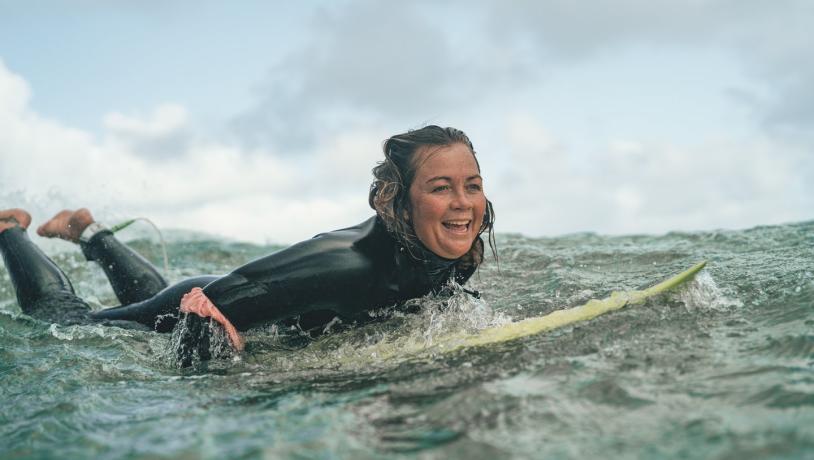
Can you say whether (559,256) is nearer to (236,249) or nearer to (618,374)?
(618,374)

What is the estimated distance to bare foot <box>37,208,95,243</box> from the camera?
19.2 feet

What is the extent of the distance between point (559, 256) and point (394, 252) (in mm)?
3816

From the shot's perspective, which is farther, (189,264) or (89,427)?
(189,264)

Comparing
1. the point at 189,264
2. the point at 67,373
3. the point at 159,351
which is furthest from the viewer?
the point at 189,264

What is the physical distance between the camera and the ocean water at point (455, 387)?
2.34 m

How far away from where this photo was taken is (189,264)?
10133 millimetres

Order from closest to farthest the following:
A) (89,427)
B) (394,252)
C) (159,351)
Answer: (89,427) < (394,252) < (159,351)

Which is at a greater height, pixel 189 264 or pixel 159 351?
pixel 189 264

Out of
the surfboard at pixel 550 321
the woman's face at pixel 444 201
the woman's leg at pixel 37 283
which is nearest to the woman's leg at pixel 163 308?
the woman's leg at pixel 37 283

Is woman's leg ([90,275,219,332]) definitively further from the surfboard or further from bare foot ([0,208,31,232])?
the surfboard

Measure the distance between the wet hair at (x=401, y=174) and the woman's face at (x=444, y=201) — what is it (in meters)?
0.04

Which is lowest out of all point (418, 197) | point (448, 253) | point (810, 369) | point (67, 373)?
point (810, 369)

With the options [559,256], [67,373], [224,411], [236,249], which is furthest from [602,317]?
[236,249]

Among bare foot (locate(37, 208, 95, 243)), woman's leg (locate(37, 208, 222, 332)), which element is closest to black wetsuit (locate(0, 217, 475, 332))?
woman's leg (locate(37, 208, 222, 332))
